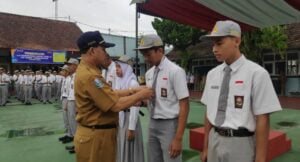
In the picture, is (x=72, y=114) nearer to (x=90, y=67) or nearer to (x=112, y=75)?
(x=112, y=75)

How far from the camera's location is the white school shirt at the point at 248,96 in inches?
92.0

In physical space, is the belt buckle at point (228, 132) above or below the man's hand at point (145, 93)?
below

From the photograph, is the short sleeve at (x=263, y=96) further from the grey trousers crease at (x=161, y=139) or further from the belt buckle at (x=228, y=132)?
the grey trousers crease at (x=161, y=139)

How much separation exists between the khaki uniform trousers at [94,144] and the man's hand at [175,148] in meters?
0.63

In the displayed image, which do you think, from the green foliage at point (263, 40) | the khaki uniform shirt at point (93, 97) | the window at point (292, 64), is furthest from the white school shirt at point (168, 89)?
the window at point (292, 64)

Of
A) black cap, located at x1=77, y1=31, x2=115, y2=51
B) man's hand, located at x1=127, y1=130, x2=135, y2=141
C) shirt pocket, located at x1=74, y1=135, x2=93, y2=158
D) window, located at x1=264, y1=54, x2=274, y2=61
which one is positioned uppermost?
window, located at x1=264, y1=54, x2=274, y2=61

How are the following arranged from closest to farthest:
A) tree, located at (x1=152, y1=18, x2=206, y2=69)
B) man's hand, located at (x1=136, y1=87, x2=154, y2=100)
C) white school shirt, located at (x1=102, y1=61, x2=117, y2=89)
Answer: man's hand, located at (x1=136, y1=87, x2=154, y2=100)
white school shirt, located at (x1=102, y1=61, x2=117, y2=89)
tree, located at (x1=152, y1=18, x2=206, y2=69)

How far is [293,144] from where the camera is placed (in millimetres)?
6645

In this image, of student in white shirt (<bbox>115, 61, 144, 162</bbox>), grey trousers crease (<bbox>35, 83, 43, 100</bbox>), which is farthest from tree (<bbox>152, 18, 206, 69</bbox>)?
student in white shirt (<bbox>115, 61, 144, 162</bbox>)

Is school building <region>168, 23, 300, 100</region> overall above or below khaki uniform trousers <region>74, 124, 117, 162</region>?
above

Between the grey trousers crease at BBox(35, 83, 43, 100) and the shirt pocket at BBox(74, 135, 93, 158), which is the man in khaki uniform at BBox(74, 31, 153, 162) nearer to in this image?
the shirt pocket at BBox(74, 135, 93, 158)

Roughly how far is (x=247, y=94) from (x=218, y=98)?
0.25 metres

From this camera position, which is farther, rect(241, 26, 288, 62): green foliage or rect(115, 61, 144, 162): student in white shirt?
rect(241, 26, 288, 62): green foliage

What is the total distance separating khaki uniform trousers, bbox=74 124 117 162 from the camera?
2.85m
